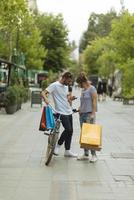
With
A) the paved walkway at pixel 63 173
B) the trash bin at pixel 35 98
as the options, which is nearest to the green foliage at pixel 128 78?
the trash bin at pixel 35 98

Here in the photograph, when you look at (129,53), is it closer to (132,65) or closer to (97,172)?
(132,65)

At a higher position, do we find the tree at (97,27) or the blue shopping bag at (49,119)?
the tree at (97,27)

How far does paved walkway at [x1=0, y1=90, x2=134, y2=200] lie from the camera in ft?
29.4

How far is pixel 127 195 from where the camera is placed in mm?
8852

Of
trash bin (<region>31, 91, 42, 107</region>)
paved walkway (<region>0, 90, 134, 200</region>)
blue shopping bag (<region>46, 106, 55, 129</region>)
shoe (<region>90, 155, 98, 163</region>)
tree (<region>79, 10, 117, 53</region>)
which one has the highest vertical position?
tree (<region>79, 10, 117, 53</region>)

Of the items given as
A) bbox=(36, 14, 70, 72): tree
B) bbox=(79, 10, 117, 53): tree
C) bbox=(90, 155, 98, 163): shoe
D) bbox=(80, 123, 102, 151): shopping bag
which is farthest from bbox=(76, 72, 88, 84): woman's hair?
bbox=(79, 10, 117, 53): tree

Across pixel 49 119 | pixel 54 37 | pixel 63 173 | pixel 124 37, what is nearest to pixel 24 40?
pixel 124 37

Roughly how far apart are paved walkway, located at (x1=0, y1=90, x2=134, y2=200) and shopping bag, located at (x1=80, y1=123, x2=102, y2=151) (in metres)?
0.34

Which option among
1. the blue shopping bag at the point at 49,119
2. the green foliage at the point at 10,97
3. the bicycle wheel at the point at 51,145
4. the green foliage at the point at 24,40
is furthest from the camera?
the green foliage at the point at 24,40

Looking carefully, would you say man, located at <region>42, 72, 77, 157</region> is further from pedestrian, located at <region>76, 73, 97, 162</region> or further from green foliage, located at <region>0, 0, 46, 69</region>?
green foliage, located at <region>0, 0, 46, 69</region>

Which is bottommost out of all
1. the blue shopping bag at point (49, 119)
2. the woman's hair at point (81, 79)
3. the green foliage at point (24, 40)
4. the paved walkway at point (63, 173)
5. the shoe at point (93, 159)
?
the paved walkway at point (63, 173)

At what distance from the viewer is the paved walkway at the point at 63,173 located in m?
8.95

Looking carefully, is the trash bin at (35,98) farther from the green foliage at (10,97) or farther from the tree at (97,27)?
the tree at (97,27)

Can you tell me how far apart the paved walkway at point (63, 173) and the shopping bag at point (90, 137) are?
34 centimetres
